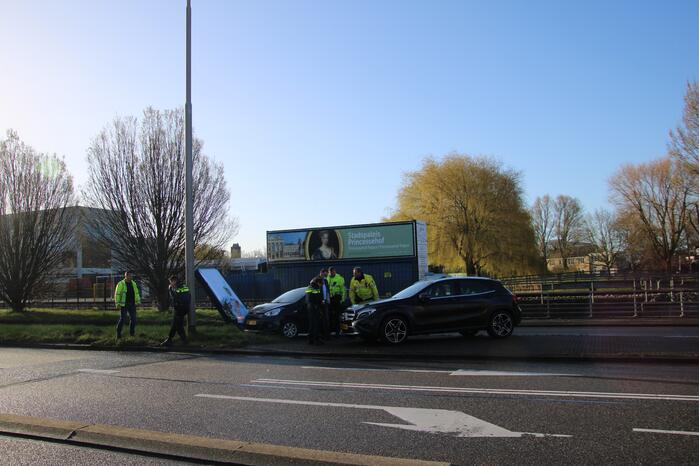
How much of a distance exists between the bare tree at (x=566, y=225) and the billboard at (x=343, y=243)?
52.2 meters

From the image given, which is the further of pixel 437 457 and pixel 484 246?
pixel 484 246

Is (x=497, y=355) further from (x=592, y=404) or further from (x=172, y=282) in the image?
(x=172, y=282)

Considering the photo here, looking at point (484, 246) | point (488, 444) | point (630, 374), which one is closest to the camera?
point (488, 444)

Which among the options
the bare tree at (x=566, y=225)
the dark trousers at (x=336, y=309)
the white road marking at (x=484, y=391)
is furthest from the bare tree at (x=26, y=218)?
the bare tree at (x=566, y=225)

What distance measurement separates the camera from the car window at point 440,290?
1300 cm

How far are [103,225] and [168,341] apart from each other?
12576mm

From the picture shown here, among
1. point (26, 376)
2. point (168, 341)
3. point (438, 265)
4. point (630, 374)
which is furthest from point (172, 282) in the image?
point (438, 265)

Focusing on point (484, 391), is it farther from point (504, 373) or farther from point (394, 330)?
point (394, 330)

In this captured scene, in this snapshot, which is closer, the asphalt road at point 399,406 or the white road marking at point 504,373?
the asphalt road at point 399,406

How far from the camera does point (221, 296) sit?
17.2 meters

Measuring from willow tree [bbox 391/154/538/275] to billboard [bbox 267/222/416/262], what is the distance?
16.9 m

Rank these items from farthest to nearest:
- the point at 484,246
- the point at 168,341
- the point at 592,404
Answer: the point at 484,246, the point at 168,341, the point at 592,404

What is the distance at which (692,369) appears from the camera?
8.87m

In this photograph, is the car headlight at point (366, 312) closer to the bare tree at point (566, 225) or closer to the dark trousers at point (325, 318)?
the dark trousers at point (325, 318)
